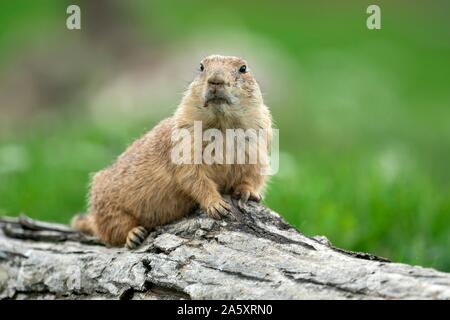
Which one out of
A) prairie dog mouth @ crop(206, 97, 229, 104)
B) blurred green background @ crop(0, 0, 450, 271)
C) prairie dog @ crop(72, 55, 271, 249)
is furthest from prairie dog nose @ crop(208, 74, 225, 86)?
blurred green background @ crop(0, 0, 450, 271)

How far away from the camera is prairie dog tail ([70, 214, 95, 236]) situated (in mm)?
7215

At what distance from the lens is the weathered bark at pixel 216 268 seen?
4.49 m

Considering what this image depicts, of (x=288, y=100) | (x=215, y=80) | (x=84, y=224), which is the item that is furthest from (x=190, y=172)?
(x=288, y=100)

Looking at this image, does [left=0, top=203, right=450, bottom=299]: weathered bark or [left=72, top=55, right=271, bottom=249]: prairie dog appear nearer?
[left=0, top=203, right=450, bottom=299]: weathered bark

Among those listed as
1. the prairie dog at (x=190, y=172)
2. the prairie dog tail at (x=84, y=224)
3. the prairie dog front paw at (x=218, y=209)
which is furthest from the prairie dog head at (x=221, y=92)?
the prairie dog tail at (x=84, y=224)

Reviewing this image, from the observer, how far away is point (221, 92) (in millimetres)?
5816

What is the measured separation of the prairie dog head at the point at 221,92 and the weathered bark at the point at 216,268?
2.47ft

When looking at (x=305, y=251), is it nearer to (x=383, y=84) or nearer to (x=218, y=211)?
(x=218, y=211)

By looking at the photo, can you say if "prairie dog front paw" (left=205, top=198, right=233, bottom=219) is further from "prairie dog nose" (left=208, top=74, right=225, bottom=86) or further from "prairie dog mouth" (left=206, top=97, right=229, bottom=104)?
"prairie dog nose" (left=208, top=74, right=225, bottom=86)

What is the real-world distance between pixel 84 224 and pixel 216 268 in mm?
2550

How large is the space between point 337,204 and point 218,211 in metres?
2.75

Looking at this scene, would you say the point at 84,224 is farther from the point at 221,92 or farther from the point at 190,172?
the point at 221,92

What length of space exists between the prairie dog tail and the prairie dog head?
5.42 ft
